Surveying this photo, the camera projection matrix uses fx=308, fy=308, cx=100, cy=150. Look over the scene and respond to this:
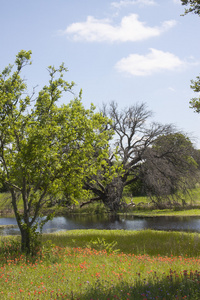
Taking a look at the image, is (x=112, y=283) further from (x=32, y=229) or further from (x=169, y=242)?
(x=169, y=242)

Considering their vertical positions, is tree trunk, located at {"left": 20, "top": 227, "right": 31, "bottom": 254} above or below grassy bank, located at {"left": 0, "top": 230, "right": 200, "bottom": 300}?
above

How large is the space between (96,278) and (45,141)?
548 centimetres

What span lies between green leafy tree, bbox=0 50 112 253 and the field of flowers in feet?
7.63

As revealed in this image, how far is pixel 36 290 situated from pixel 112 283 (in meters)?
1.75

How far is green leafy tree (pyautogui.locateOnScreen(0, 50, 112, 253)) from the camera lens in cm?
1154

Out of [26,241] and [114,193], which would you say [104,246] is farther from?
[114,193]

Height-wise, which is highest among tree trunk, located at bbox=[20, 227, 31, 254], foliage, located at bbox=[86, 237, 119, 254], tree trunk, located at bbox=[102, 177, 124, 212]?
tree trunk, located at bbox=[102, 177, 124, 212]

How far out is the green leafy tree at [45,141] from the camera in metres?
11.5

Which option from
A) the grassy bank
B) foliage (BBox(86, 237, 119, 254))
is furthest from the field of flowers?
foliage (BBox(86, 237, 119, 254))

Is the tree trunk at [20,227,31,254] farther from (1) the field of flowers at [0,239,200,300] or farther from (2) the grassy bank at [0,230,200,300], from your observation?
(1) the field of flowers at [0,239,200,300]

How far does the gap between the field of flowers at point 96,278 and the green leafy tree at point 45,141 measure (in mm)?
2326

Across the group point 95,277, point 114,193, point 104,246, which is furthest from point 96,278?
point 114,193

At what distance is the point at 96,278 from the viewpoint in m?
7.87

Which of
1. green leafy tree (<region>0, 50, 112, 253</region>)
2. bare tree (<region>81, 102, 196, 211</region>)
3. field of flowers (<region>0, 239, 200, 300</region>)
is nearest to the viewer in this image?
field of flowers (<region>0, 239, 200, 300</region>)
